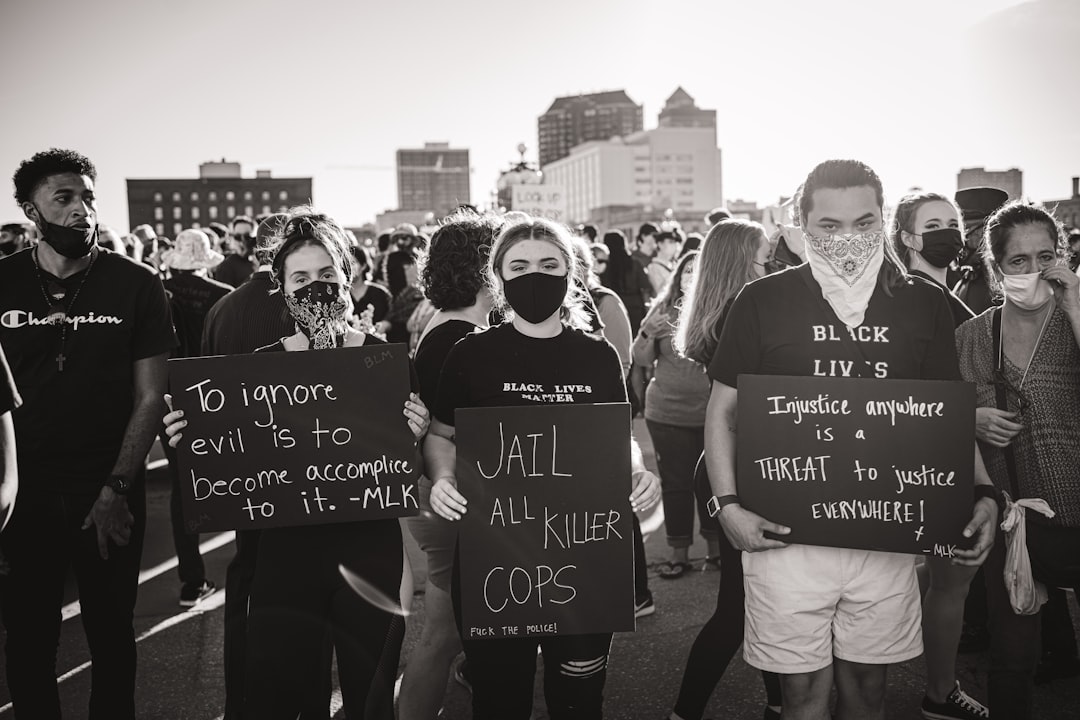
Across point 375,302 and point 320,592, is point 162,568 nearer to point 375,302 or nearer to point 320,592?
point 375,302

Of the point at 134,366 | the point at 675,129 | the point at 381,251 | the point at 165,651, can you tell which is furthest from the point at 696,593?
the point at 675,129

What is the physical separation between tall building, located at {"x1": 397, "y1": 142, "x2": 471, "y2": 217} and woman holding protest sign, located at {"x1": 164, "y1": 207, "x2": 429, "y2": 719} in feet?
547

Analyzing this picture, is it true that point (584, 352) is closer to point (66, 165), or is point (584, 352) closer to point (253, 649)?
point (253, 649)

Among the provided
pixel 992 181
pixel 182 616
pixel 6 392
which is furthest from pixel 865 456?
pixel 992 181

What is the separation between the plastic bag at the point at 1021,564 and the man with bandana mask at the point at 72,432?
335 cm

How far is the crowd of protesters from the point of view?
2787 mm

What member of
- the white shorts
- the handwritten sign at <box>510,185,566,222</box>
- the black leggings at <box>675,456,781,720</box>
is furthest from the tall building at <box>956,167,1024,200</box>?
the handwritten sign at <box>510,185,566,222</box>

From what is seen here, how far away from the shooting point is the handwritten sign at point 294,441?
2.88 meters

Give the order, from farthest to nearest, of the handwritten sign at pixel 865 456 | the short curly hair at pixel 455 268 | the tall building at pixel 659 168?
1. the tall building at pixel 659 168
2. the short curly hair at pixel 455 268
3. the handwritten sign at pixel 865 456

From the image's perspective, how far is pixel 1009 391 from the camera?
337 centimetres

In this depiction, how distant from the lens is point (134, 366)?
3516 millimetres

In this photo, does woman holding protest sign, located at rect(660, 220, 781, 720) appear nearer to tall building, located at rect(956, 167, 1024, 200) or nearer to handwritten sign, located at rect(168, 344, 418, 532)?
handwritten sign, located at rect(168, 344, 418, 532)

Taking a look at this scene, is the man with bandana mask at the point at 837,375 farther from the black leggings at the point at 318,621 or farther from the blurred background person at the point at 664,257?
the blurred background person at the point at 664,257

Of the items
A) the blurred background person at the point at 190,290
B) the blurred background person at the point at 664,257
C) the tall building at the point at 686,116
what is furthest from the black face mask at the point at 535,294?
the tall building at the point at 686,116
